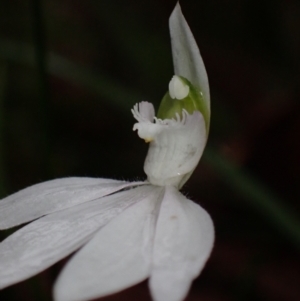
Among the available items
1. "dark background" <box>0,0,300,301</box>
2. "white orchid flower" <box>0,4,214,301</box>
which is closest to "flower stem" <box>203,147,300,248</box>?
"dark background" <box>0,0,300,301</box>

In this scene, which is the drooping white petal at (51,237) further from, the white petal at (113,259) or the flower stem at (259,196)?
the flower stem at (259,196)

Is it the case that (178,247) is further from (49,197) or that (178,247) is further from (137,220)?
(49,197)

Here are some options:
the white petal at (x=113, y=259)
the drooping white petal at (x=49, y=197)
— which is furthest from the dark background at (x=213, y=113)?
the white petal at (x=113, y=259)

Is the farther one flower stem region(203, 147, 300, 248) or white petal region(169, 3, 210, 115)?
flower stem region(203, 147, 300, 248)

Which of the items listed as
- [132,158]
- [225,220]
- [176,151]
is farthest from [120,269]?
[132,158]

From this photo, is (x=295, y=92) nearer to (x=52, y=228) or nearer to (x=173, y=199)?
(x=173, y=199)

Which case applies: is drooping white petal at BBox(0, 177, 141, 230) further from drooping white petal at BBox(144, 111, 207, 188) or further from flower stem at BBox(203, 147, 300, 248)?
flower stem at BBox(203, 147, 300, 248)
